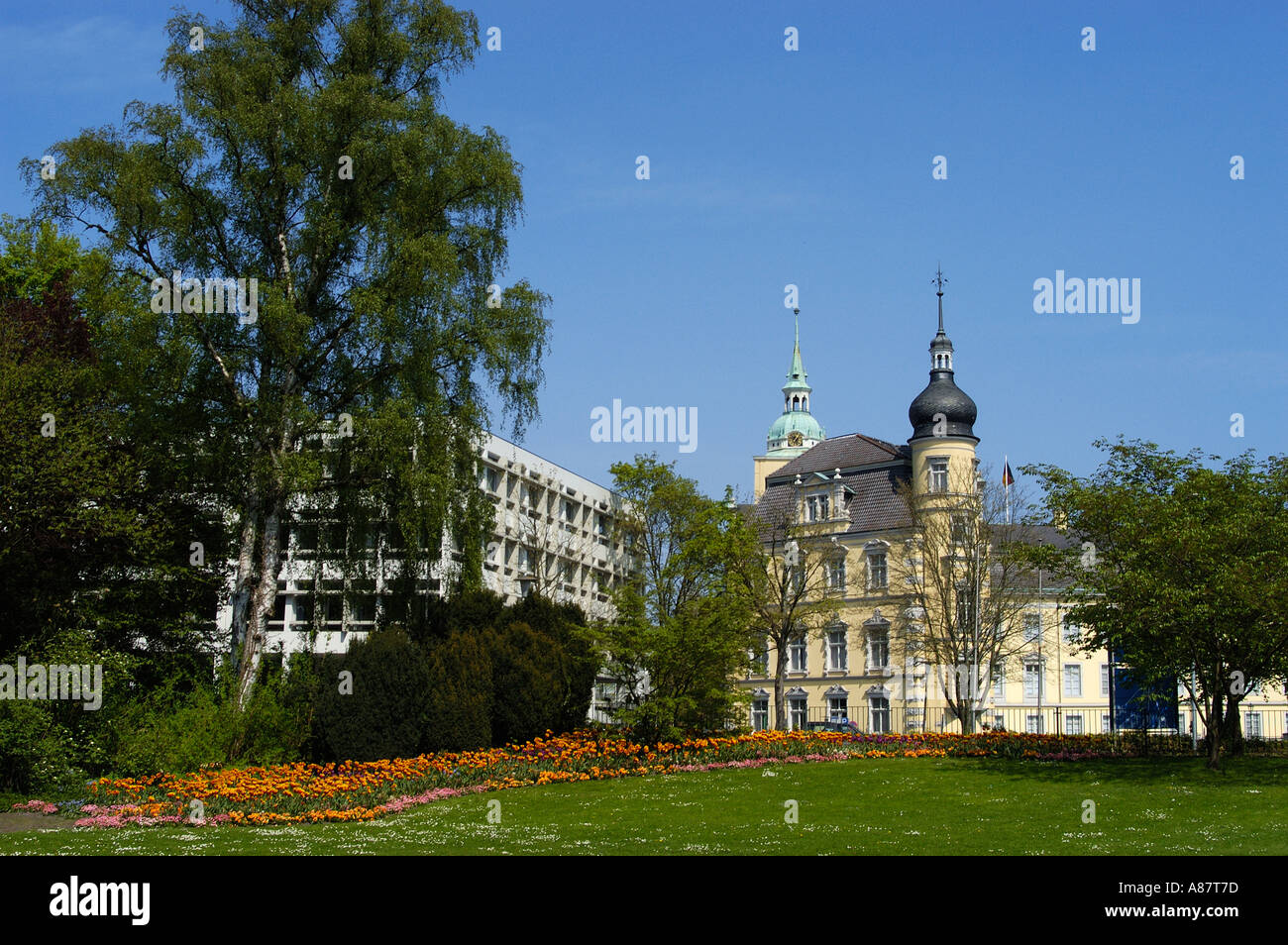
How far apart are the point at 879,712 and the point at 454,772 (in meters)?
38.8

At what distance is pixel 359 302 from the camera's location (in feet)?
89.9

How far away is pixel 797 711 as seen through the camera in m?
63.3

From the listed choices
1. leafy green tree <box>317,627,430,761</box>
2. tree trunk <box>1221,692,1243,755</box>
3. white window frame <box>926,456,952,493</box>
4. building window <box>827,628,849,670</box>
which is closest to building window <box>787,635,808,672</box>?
building window <box>827,628,849,670</box>

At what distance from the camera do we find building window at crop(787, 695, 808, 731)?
6262cm

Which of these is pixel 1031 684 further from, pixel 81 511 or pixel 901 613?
pixel 81 511

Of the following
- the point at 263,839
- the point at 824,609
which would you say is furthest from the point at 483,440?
the point at 824,609

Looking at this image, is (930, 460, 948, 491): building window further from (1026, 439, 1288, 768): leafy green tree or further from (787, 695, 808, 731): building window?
(1026, 439, 1288, 768): leafy green tree

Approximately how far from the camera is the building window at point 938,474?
194ft

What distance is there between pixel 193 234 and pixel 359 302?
466 cm

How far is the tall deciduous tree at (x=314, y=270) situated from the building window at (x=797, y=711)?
36.3m

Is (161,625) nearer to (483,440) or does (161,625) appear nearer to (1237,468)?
(483,440)

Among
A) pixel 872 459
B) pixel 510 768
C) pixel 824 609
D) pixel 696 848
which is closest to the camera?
pixel 696 848

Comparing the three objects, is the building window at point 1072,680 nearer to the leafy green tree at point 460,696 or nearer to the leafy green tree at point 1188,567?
the leafy green tree at point 1188,567

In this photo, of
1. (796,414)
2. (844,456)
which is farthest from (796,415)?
(844,456)
